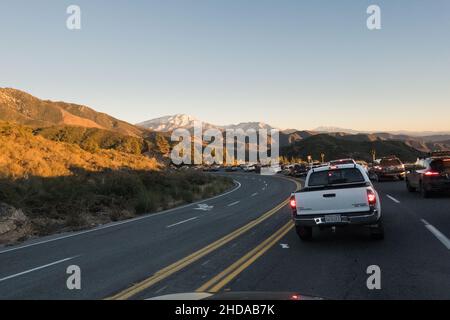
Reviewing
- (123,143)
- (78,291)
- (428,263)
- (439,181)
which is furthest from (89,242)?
(123,143)

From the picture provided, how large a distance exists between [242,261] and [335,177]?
13.9 feet

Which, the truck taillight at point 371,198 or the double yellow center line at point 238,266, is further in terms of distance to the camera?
the truck taillight at point 371,198

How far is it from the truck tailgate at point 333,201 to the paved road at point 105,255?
253 centimetres

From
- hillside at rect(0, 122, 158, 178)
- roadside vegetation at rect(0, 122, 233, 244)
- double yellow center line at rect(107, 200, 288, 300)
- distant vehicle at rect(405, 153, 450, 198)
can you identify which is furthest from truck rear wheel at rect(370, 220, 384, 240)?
hillside at rect(0, 122, 158, 178)

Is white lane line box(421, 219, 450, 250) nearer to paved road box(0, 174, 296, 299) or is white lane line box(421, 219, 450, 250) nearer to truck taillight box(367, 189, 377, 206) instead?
truck taillight box(367, 189, 377, 206)

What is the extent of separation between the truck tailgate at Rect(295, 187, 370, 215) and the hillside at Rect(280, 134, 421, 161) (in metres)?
140

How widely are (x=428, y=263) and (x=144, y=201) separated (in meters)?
18.0

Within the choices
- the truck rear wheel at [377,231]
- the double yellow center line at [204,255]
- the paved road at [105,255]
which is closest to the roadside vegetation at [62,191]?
the paved road at [105,255]

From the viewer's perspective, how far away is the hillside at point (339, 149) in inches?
5969

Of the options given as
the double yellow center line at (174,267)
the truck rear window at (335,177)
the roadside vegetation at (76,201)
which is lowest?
the roadside vegetation at (76,201)

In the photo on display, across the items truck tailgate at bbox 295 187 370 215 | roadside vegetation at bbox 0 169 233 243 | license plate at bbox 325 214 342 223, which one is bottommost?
roadside vegetation at bbox 0 169 233 243

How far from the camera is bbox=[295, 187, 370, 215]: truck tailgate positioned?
33.2 ft

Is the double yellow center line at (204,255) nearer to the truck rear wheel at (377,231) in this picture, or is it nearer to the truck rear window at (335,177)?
the truck rear window at (335,177)

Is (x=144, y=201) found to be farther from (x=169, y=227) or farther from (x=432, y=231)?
(x=432, y=231)
